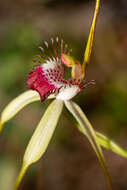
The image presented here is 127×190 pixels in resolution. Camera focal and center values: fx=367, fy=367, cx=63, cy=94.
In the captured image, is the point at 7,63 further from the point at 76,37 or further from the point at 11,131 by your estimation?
the point at 76,37

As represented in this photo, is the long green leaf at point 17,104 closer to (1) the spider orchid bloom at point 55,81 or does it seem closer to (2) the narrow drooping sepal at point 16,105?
(2) the narrow drooping sepal at point 16,105

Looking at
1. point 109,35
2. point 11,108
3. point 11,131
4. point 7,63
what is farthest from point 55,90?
point 109,35

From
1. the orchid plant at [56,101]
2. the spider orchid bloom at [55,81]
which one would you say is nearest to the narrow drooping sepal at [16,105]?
the orchid plant at [56,101]

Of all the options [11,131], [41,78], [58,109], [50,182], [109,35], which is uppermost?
[41,78]

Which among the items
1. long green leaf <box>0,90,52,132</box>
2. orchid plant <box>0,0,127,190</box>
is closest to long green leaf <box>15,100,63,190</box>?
orchid plant <box>0,0,127,190</box>

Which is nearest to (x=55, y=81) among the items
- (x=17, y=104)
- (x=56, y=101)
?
(x=56, y=101)

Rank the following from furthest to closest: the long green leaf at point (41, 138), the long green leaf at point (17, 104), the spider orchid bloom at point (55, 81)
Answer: the long green leaf at point (17, 104) < the spider orchid bloom at point (55, 81) < the long green leaf at point (41, 138)

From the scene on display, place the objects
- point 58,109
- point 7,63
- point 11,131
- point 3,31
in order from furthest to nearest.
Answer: point 3,31 → point 7,63 → point 11,131 → point 58,109

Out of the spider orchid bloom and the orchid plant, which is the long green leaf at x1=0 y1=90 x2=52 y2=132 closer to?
the orchid plant
